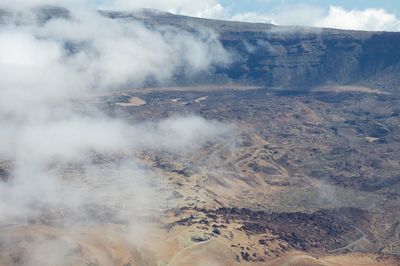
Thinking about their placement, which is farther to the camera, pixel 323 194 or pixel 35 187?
pixel 323 194

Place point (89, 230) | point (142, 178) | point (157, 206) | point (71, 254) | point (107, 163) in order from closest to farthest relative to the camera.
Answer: point (71, 254) → point (89, 230) → point (157, 206) → point (142, 178) → point (107, 163)

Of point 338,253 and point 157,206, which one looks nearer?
point 338,253

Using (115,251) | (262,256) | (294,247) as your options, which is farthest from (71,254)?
(294,247)

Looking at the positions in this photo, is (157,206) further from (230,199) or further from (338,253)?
(338,253)

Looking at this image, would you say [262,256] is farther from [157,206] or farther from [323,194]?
[323,194]

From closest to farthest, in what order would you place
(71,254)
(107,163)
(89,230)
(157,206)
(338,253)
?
1. (71,254)
2. (89,230)
3. (338,253)
4. (157,206)
5. (107,163)

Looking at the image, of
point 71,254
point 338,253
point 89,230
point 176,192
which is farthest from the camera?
point 176,192

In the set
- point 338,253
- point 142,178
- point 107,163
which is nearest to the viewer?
point 338,253

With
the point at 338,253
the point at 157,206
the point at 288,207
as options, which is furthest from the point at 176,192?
the point at 338,253

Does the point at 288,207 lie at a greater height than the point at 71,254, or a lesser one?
lesser
